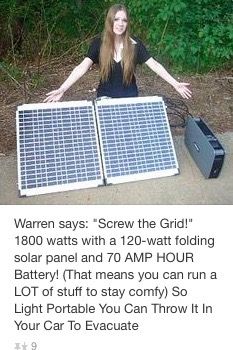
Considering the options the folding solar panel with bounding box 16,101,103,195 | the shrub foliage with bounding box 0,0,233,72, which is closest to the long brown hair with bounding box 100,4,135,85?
the folding solar panel with bounding box 16,101,103,195

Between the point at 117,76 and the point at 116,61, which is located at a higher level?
the point at 116,61

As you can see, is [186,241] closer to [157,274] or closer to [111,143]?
[157,274]

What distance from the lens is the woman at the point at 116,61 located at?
3.18 metres

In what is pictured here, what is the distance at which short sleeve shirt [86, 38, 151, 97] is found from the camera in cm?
336

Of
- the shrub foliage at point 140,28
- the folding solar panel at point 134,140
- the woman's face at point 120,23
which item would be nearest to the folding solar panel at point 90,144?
the folding solar panel at point 134,140

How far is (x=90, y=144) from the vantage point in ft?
10.2

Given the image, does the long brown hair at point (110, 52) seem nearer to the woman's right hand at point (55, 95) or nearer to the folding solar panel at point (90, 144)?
the folding solar panel at point (90, 144)

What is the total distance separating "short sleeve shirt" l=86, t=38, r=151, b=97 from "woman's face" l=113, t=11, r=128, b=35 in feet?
0.68

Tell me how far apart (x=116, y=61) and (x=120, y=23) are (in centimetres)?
33

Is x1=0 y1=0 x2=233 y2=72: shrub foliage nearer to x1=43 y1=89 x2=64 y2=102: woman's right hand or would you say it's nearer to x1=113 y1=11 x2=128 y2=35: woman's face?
x1=113 y1=11 x2=128 y2=35: woman's face

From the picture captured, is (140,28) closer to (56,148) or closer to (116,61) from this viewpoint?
(116,61)

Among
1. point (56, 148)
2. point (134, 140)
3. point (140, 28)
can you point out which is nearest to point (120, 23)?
point (134, 140)

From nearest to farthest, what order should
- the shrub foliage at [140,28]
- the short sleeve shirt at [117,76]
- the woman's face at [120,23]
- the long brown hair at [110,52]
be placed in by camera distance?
the woman's face at [120,23], the long brown hair at [110,52], the short sleeve shirt at [117,76], the shrub foliage at [140,28]

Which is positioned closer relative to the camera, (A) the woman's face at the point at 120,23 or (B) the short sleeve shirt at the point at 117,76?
(A) the woman's face at the point at 120,23
